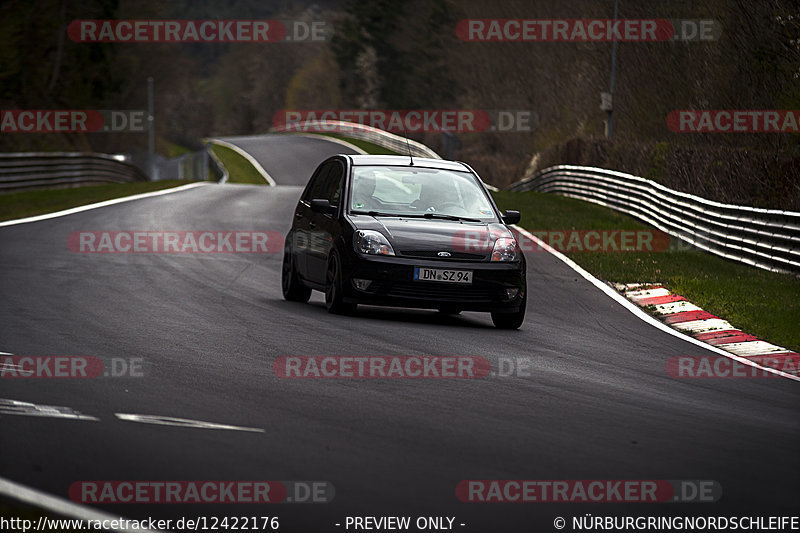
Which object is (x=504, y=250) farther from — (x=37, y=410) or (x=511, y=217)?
(x=37, y=410)

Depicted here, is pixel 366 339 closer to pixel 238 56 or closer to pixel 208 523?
pixel 208 523

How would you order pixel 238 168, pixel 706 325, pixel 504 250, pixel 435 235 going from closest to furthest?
pixel 435 235 < pixel 504 250 < pixel 706 325 < pixel 238 168

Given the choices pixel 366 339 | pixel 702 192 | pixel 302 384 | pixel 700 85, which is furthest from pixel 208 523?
pixel 700 85

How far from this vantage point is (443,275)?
37.4ft

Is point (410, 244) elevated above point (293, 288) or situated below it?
above

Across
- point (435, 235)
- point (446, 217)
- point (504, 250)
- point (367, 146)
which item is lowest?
point (504, 250)

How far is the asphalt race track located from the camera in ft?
17.5

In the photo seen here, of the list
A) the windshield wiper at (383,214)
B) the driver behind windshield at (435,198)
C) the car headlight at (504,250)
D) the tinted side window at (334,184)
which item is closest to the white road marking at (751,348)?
the car headlight at (504,250)

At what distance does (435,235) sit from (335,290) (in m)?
1.13

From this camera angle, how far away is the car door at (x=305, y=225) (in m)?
13.1
